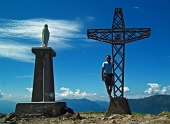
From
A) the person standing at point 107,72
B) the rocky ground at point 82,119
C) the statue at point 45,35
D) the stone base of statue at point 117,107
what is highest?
the statue at point 45,35

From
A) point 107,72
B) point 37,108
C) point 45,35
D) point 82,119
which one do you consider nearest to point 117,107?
point 107,72

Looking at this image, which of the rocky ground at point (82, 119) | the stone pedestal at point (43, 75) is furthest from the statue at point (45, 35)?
the rocky ground at point (82, 119)

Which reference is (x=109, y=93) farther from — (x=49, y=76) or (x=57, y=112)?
(x=49, y=76)

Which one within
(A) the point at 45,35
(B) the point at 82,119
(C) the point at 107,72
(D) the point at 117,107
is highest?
(A) the point at 45,35

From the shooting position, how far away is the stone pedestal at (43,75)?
1533 centimetres

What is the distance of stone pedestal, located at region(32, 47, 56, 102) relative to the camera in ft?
50.3

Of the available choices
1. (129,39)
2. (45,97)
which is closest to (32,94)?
(45,97)

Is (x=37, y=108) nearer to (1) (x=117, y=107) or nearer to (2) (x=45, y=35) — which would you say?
(1) (x=117, y=107)

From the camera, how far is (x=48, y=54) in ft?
51.2

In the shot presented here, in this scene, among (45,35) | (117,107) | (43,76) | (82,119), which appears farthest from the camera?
(45,35)

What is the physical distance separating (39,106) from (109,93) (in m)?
3.70

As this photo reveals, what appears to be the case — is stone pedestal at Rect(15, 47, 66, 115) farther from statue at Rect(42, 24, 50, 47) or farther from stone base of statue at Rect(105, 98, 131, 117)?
stone base of statue at Rect(105, 98, 131, 117)

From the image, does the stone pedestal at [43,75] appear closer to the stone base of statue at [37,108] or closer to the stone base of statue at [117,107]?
the stone base of statue at [37,108]

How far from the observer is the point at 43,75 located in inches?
605
